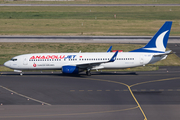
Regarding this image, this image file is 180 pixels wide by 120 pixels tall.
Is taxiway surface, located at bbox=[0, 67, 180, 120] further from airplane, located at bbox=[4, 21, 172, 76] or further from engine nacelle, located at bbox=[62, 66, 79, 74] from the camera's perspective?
airplane, located at bbox=[4, 21, 172, 76]

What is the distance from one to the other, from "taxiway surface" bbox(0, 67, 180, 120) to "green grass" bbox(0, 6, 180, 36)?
45.4m

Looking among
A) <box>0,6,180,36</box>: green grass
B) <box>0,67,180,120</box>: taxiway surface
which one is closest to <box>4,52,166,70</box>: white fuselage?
<box>0,67,180,120</box>: taxiway surface

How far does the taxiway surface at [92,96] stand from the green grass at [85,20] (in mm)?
45401

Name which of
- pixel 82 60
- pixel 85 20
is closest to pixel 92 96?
pixel 82 60

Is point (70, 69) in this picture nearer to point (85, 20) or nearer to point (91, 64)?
point (91, 64)

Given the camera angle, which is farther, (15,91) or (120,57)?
(120,57)

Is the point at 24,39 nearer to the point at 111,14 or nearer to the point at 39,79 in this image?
the point at 39,79

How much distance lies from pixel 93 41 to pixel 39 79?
35.2m

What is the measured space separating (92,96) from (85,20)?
3224 inches

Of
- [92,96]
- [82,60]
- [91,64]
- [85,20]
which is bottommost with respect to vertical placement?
[92,96]

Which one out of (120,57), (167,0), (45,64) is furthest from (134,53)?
(167,0)

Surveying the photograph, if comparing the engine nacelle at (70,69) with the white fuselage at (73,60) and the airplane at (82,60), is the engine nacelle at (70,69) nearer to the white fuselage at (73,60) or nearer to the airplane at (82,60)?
the airplane at (82,60)

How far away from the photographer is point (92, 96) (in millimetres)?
34781

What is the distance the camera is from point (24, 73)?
50406 millimetres
